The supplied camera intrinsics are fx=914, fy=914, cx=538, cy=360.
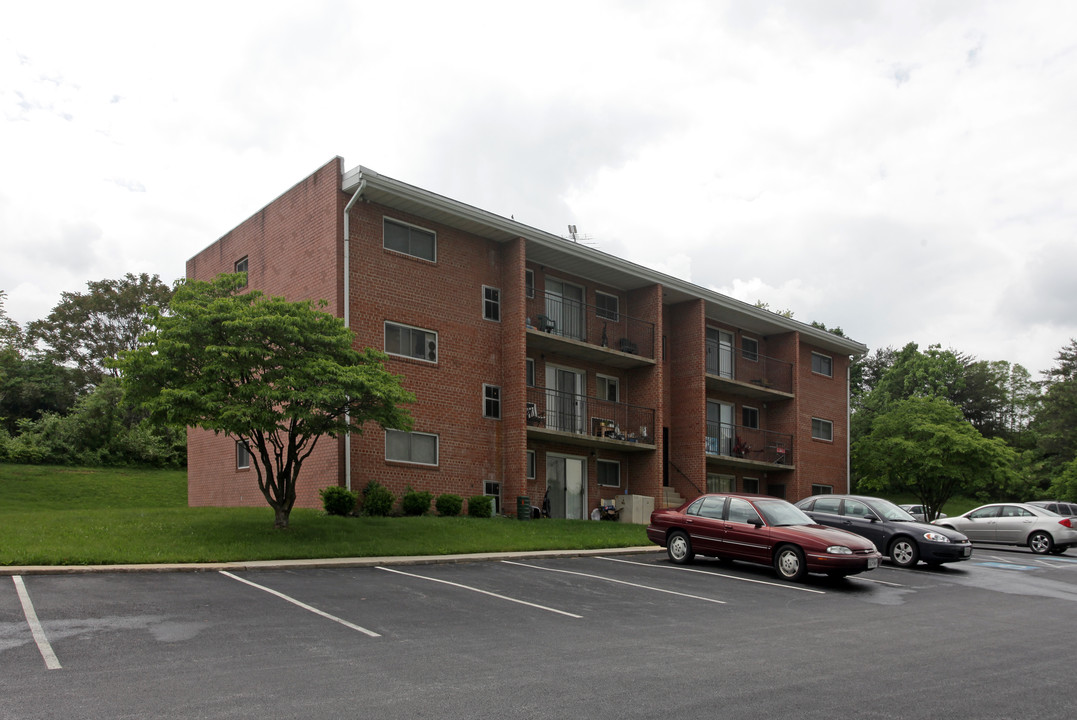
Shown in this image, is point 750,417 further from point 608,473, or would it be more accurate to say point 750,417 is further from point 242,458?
point 242,458

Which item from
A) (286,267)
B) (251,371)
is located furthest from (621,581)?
(286,267)

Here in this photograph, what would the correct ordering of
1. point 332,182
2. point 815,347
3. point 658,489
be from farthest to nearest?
point 815,347, point 658,489, point 332,182

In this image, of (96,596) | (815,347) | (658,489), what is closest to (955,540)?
(658,489)

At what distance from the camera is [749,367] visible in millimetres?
34969

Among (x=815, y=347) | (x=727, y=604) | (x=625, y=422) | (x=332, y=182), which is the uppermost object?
(x=332, y=182)

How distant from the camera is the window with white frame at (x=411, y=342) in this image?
2256 cm

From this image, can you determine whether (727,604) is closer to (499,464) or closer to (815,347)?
(499,464)

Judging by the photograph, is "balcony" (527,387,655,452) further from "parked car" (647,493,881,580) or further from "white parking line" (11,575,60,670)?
"white parking line" (11,575,60,670)

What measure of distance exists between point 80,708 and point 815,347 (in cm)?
3446

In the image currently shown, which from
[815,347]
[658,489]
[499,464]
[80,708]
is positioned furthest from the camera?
[815,347]

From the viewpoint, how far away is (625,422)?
2877 cm

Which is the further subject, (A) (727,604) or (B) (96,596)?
(A) (727,604)

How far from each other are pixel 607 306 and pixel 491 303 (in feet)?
18.3

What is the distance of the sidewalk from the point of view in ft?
42.0
